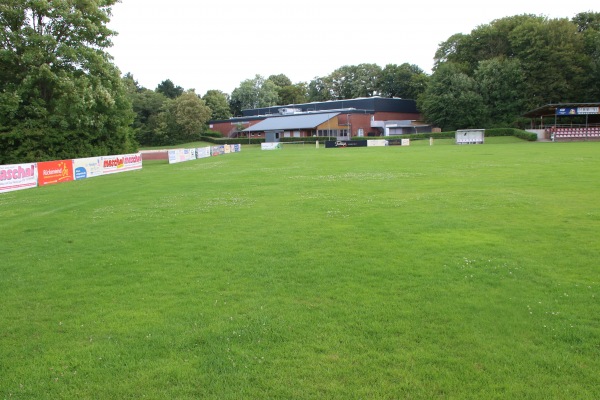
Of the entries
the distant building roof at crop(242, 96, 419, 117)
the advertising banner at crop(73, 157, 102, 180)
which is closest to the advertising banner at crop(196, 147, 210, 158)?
the advertising banner at crop(73, 157, 102, 180)

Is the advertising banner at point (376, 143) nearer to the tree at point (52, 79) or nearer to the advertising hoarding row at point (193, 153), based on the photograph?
the advertising hoarding row at point (193, 153)

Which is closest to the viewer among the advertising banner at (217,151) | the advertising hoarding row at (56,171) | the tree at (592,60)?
the advertising hoarding row at (56,171)

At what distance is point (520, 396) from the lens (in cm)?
409

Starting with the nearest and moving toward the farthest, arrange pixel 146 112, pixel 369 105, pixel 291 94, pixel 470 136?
pixel 470 136
pixel 369 105
pixel 146 112
pixel 291 94

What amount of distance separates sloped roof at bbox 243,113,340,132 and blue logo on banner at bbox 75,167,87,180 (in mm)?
54944

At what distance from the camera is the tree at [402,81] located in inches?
3802

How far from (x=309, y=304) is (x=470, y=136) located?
60851 millimetres

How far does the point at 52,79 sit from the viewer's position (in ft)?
115

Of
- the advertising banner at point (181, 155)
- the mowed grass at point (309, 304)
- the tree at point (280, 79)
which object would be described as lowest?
the mowed grass at point (309, 304)

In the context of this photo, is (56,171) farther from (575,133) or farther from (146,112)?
(146,112)

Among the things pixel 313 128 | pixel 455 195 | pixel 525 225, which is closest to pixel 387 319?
pixel 525 225

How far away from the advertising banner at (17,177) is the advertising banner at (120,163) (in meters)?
7.51

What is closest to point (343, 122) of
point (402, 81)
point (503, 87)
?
point (402, 81)

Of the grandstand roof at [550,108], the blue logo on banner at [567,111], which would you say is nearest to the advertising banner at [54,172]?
the grandstand roof at [550,108]
